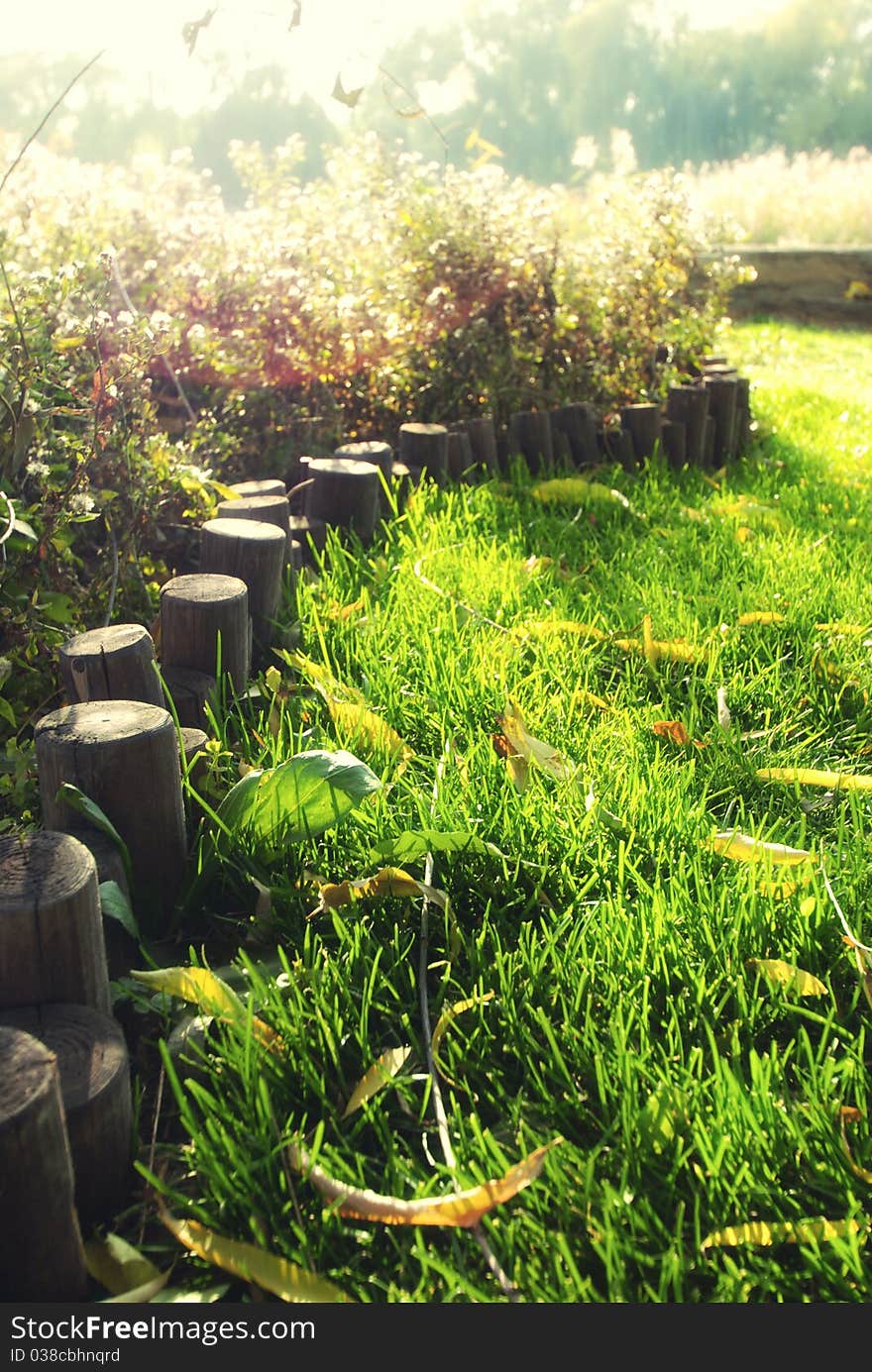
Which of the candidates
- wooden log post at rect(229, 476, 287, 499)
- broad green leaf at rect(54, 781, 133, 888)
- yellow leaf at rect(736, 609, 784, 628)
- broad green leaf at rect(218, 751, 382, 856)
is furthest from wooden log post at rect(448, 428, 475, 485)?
broad green leaf at rect(54, 781, 133, 888)

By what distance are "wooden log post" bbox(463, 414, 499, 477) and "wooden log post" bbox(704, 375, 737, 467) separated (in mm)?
1237

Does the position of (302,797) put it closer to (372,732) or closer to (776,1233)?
(372,732)

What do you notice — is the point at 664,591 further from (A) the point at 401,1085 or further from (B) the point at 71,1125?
(B) the point at 71,1125

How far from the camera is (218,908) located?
6.40 feet

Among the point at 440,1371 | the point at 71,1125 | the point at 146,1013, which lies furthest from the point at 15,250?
the point at 440,1371

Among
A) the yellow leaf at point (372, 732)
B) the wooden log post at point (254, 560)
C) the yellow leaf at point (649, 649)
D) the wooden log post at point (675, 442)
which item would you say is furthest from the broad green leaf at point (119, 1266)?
the wooden log post at point (675, 442)

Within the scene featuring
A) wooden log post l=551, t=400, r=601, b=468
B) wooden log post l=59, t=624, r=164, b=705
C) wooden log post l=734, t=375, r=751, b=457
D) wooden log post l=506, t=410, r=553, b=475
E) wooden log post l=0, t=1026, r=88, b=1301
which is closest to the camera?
wooden log post l=0, t=1026, r=88, b=1301

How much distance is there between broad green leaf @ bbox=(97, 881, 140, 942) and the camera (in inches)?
66.6

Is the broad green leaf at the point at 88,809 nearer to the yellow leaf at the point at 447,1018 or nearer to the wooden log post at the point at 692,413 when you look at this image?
the yellow leaf at the point at 447,1018

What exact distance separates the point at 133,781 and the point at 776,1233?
1.09 m

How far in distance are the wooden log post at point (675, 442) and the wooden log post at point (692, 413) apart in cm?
5

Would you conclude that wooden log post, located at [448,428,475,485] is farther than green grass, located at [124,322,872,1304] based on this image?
Yes

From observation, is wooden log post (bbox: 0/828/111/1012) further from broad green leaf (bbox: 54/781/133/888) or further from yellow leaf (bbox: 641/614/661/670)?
yellow leaf (bbox: 641/614/661/670)

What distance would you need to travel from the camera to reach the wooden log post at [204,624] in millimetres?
2338
